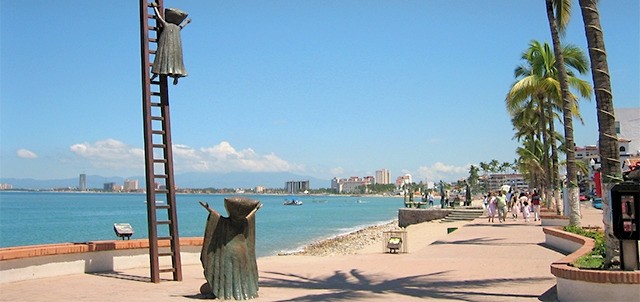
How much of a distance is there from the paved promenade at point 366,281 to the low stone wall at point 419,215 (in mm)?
25618

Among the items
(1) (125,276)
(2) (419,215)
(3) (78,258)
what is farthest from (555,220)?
(2) (419,215)

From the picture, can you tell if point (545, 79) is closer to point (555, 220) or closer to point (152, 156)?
point (555, 220)

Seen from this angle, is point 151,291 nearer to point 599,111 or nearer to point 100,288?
point 100,288

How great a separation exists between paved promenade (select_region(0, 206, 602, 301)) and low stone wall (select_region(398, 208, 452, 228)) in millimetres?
25618

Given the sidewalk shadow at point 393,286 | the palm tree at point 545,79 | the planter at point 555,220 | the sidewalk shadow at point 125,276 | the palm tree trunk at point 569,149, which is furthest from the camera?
the palm tree at point 545,79

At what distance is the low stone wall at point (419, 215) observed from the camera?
4212cm

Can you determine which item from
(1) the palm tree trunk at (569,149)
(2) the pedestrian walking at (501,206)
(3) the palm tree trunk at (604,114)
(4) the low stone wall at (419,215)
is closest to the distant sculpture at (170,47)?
(3) the palm tree trunk at (604,114)

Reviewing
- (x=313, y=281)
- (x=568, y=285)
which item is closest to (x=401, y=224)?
(x=313, y=281)

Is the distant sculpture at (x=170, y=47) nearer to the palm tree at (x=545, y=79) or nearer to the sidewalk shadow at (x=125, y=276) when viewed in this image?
the sidewalk shadow at (x=125, y=276)

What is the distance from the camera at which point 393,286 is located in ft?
34.5

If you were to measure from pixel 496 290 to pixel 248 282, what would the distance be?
4.05 metres

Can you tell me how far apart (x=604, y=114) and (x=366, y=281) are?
16.9ft

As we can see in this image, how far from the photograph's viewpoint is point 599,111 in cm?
898

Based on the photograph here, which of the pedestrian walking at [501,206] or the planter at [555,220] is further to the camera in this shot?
the pedestrian walking at [501,206]
